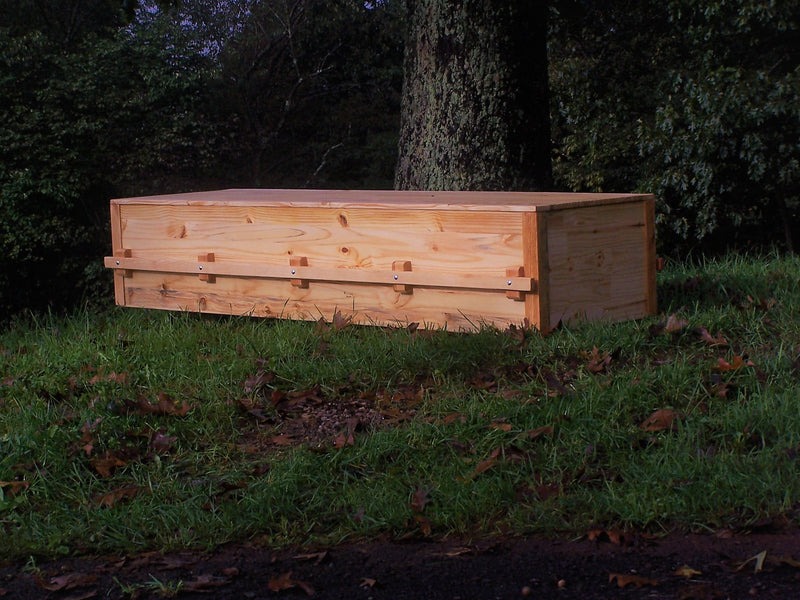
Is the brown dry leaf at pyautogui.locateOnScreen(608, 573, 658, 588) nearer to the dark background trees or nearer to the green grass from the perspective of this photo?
the green grass

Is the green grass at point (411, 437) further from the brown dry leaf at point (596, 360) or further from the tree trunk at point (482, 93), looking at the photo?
the tree trunk at point (482, 93)

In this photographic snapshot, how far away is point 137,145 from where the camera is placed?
13.9m

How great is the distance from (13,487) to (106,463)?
14.8 inches

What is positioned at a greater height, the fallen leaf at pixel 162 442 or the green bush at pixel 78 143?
the green bush at pixel 78 143

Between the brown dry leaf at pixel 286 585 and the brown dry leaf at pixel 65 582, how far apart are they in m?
0.64

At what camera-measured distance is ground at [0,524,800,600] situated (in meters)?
3.25

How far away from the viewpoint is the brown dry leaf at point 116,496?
13.4 feet

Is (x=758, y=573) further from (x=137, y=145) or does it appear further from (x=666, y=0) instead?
(x=137, y=145)

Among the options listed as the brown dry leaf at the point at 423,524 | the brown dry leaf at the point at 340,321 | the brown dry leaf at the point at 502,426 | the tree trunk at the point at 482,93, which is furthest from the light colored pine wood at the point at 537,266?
the tree trunk at the point at 482,93

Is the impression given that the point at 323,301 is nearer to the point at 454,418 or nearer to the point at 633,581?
the point at 454,418

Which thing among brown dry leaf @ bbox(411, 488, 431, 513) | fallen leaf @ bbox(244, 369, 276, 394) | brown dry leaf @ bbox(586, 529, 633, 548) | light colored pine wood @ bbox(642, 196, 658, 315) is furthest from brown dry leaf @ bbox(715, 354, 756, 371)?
fallen leaf @ bbox(244, 369, 276, 394)

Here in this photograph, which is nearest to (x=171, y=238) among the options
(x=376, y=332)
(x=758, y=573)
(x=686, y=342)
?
(x=376, y=332)

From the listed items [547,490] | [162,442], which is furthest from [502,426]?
[162,442]

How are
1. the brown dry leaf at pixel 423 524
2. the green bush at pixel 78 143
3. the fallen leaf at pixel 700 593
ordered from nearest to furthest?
1. the fallen leaf at pixel 700 593
2. the brown dry leaf at pixel 423 524
3. the green bush at pixel 78 143
